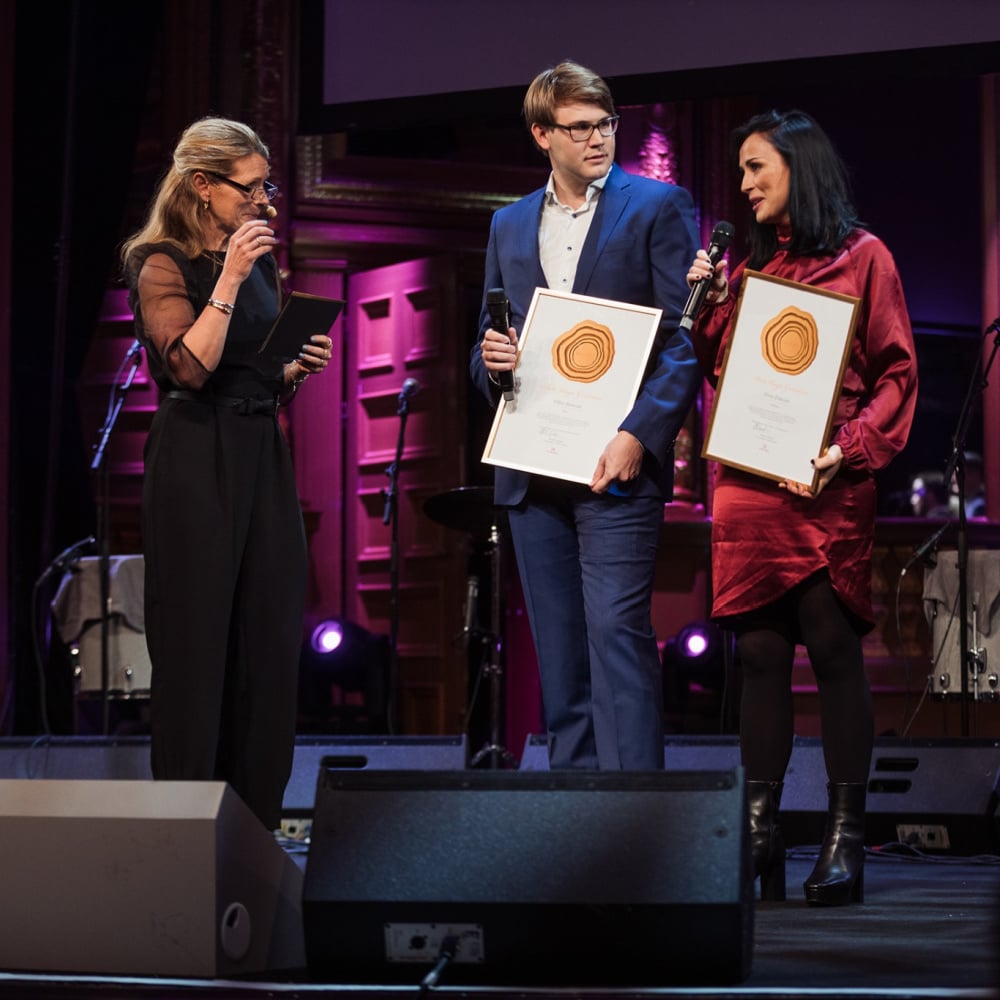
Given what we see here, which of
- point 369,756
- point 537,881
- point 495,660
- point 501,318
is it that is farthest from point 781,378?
point 495,660

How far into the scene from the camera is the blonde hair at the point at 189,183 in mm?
2613

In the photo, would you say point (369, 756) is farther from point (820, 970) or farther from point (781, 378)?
point (820, 970)

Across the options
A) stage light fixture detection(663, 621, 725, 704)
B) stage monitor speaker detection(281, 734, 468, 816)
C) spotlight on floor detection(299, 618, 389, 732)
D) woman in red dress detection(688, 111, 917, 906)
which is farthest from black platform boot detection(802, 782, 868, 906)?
spotlight on floor detection(299, 618, 389, 732)

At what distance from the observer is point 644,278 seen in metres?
2.70

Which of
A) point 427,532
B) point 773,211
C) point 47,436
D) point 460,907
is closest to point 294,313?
point 773,211

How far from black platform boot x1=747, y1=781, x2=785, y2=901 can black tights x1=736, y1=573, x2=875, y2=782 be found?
27 millimetres

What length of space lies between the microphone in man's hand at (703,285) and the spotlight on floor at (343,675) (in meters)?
4.20

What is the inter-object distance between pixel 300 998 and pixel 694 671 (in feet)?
16.3

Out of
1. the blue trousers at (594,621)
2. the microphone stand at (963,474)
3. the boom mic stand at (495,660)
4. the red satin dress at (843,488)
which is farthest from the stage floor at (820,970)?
the boom mic stand at (495,660)

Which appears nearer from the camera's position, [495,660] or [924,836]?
[924,836]

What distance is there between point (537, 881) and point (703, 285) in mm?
1268

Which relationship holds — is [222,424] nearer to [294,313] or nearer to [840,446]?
[294,313]

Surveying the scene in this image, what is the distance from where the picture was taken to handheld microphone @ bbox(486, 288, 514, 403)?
259 cm

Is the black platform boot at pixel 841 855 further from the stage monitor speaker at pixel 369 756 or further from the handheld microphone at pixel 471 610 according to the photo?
the handheld microphone at pixel 471 610
